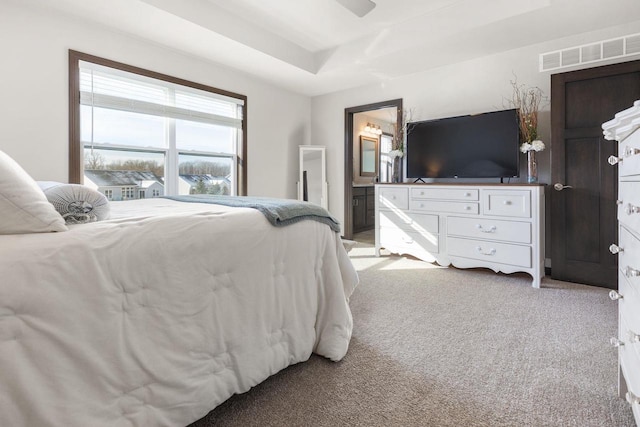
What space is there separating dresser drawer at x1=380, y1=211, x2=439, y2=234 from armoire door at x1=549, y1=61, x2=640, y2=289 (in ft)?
3.56

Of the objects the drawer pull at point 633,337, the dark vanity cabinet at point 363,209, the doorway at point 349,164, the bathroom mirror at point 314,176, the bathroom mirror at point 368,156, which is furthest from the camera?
the bathroom mirror at point 368,156

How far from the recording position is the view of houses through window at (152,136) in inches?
126

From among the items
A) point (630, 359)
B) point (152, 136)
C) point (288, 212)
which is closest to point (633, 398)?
point (630, 359)

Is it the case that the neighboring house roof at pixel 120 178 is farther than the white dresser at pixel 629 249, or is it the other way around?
the neighboring house roof at pixel 120 178

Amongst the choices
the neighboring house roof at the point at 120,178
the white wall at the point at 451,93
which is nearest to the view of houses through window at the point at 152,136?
the neighboring house roof at the point at 120,178

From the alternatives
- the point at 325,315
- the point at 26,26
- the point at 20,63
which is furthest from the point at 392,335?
the point at 26,26

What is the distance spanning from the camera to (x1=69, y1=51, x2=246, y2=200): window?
10.2ft

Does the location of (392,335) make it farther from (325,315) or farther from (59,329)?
(59,329)

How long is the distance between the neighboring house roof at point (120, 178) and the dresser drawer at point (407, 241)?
2685 millimetres

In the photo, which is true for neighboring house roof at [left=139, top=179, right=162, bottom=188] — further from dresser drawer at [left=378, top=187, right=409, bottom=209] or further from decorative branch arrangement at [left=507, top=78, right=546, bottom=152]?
decorative branch arrangement at [left=507, top=78, right=546, bottom=152]

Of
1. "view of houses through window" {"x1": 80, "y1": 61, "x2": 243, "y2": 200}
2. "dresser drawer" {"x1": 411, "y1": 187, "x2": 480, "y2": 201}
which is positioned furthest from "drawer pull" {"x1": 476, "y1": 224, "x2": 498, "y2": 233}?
"view of houses through window" {"x1": 80, "y1": 61, "x2": 243, "y2": 200}

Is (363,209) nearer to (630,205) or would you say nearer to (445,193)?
(445,193)

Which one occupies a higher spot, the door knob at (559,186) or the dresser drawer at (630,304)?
the door knob at (559,186)

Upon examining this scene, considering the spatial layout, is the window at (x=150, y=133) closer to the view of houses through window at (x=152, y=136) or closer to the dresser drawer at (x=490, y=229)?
the view of houses through window at (x=152, y=136)
